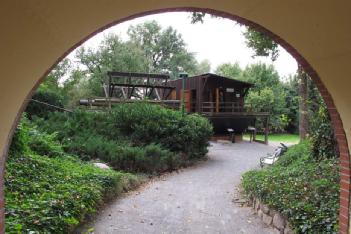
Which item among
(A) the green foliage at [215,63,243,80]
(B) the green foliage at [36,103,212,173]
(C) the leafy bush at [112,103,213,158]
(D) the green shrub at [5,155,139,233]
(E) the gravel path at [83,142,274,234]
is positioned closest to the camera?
(D) the green shrub at [5,155,139,233]

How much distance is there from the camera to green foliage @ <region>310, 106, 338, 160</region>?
28.3 feet

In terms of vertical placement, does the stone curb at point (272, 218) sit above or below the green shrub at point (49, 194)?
below

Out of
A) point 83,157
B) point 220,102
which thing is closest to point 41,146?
point 83,157

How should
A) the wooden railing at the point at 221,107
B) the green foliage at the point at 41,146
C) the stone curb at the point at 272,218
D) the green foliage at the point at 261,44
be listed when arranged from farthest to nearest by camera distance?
the wooden railing at the point at 221,107
the green foliage at the point at 261,44
the green foliage at the point at 41,146
the stone curb at the point at 272,218

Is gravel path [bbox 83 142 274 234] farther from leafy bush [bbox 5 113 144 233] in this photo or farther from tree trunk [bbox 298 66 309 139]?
tree trunk [bbox 298 66 309 139]

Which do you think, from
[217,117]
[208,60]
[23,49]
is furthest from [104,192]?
[208,60]

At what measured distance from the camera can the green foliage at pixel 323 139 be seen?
862 centimetres

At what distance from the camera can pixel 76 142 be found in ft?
39.6

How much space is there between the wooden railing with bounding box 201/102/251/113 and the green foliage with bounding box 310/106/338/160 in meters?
13.5

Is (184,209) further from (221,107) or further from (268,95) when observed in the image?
(268,95)

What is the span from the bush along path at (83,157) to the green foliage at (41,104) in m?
0.82

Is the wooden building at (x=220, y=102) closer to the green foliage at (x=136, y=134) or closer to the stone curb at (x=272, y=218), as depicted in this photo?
the green foliage at (x=136, y=134)

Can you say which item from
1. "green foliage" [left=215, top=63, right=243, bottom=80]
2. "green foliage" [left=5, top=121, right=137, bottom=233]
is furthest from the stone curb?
"green foliage" [left=215, top=63, right=243, bottom=80]

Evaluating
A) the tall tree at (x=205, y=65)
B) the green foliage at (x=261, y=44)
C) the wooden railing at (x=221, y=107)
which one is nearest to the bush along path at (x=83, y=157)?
the green foliage at (x=261, y=44)
